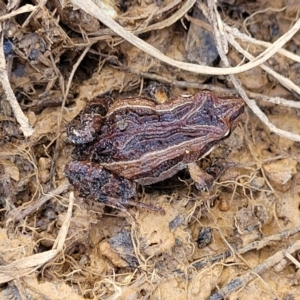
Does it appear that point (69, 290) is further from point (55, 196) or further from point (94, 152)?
point (94, 152)

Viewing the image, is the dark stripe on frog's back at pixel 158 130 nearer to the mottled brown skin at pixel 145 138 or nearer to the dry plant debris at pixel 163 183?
the mottled brown skin at pixel 145 138

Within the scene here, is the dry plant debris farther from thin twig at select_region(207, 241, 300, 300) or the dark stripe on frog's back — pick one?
the dark stripe on frog's back

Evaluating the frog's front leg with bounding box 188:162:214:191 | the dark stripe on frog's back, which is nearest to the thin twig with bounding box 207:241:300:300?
the frog's front leg with bounding box 188:162:214:191

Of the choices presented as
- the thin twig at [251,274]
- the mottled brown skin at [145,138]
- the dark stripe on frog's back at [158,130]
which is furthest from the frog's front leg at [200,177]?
the thin twig at [251,274]

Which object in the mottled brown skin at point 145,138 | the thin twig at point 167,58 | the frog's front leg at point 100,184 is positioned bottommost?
the frog's front leg at point 100,184

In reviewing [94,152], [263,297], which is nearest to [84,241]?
[94,152]

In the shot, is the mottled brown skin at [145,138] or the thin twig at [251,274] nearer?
the thin twig at [251,274]

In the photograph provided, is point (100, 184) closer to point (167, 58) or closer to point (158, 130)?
point (158, 130)
